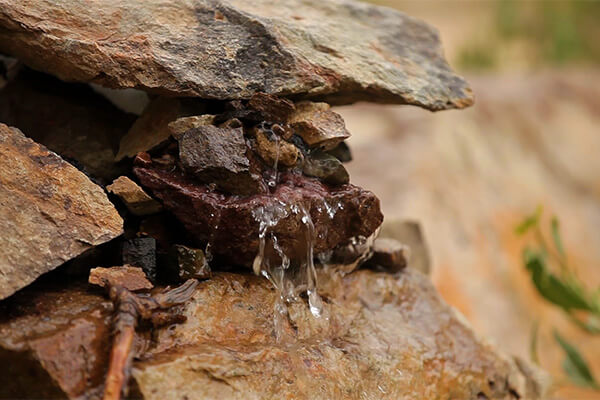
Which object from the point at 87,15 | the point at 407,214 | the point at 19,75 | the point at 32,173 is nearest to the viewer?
the point at 32,173

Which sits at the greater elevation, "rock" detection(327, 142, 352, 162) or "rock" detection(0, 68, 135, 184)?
"rock" detection(0, 68, 135, 184)

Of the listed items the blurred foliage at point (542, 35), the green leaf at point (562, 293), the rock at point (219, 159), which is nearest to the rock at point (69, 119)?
the rock at point (219, 159)

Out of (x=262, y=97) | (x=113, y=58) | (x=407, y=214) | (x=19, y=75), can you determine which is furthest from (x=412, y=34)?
(x=407, y=214)

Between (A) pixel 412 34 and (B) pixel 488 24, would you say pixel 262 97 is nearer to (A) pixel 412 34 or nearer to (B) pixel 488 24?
(A) pixel 412 34

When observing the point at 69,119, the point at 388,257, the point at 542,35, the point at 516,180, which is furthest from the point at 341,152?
the point at 542,35

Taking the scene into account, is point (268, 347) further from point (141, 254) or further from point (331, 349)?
point (141, 254)

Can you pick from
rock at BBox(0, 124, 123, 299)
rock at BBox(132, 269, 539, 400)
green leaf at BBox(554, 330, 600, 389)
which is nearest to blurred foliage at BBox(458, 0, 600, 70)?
green leaf at BBox(554, 330, 600, 389)

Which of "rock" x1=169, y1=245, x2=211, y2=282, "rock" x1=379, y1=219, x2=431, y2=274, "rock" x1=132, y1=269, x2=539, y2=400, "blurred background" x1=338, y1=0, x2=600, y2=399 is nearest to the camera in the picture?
"rock" x1=132, y1=269, x2=539, y2=400

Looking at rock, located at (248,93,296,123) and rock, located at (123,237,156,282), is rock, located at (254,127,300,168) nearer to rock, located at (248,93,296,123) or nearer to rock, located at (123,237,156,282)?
rock, located at (248,93,296,123)
